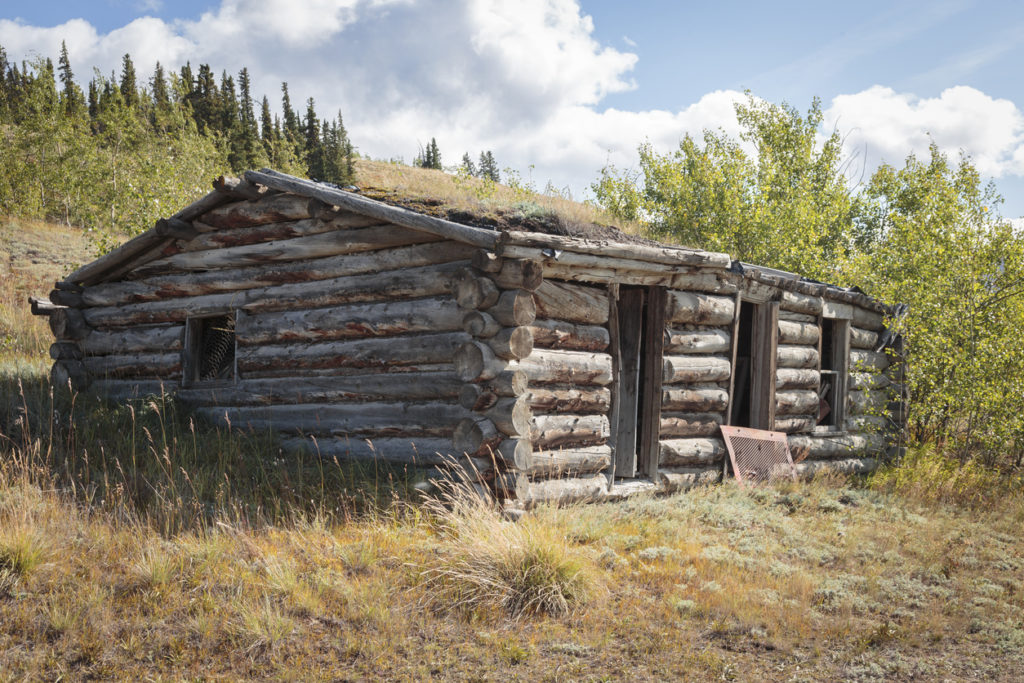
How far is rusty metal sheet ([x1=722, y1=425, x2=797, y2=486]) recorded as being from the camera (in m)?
10.3

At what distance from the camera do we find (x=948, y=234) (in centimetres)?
1179

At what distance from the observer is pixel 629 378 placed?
9531mm

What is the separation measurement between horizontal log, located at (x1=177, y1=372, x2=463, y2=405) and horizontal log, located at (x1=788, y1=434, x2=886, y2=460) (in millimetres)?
6341

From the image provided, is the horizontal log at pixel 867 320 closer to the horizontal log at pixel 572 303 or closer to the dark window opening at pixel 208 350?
the horizontal log at pixel 572 303

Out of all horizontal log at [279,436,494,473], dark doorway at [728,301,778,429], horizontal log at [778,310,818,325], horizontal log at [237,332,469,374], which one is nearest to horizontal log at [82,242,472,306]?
horizontal log at [237,332,469,374]

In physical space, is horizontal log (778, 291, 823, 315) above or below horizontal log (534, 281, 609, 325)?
above

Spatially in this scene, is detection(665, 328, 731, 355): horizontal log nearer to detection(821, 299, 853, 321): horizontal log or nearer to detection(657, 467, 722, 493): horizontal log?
detection(657, 467, 722, 493): horizontal log

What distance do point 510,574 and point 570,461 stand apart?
8.97 ft

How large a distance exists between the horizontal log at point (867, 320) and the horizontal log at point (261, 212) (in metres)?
9.36

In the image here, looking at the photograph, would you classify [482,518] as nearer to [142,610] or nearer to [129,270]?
[142,610]

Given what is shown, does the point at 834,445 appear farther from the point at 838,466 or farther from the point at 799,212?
the point at 799,212

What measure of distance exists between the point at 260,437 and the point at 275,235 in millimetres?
2459

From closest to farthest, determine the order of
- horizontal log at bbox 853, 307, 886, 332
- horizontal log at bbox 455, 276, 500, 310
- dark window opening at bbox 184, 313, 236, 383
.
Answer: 1. horizontal log at bbox 455, 276, 500, 310
2. dark window opening at bbox 184, 313, 236, 383
3. horizontal log at bbox 853, 307, 886, 332

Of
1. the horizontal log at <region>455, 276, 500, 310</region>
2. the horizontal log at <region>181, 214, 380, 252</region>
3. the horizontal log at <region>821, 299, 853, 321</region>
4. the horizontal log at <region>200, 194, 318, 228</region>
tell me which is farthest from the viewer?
the horizontal log at <region>821, 299, 853, 321</region>
